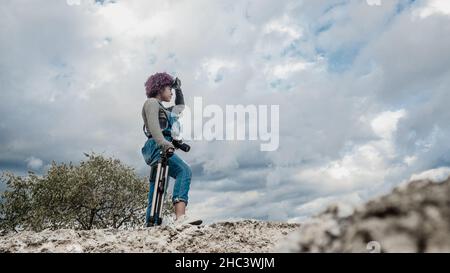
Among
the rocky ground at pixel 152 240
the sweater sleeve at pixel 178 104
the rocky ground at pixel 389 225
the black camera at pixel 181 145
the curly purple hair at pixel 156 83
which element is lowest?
the rocky ground at pixel 389 225

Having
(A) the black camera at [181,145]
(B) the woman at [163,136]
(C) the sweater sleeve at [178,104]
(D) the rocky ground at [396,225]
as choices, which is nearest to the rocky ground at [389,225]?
(D) the rocky ground at [396,225]

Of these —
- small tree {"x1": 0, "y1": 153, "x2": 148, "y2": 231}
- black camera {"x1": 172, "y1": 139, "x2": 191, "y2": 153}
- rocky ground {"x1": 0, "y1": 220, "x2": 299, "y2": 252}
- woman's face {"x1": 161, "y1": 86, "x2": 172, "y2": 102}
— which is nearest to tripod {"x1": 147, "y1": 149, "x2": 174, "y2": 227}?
black camera {"x1": 172, "y1": 139, "x2": 191, "y2": 153}

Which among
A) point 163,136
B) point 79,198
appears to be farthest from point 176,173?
point 79,198

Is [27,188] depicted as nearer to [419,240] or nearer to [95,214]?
[95,214]

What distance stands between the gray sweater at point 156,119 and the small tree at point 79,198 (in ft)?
47.0

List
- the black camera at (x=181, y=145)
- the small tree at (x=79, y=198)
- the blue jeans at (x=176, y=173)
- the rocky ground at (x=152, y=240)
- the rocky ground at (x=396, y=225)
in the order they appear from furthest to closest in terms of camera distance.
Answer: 1. the small tree at (x=79, y=198)
2. the black camera at (x=181, y=145)
3. the blue jeans at (x=176, y=173)
4. the rocky ground at (x=152, y=240)
5. the rocky ground at (x=396, y=225)

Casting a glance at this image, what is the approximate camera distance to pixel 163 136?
8984 mm

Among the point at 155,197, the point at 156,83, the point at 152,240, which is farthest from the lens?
the point at 156,83

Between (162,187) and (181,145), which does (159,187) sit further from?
(181,145)

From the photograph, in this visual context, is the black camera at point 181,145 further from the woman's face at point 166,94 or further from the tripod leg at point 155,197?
the woman's face at point 166,94

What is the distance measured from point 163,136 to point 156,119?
14.8 inches

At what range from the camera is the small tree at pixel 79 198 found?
22312 millimetres
